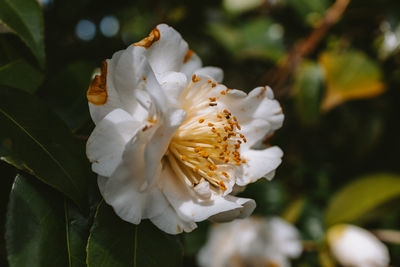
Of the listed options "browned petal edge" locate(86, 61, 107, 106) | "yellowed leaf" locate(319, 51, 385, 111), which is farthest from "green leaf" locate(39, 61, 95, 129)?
"yellowed leaf" locate(319, 51, 385, 111)

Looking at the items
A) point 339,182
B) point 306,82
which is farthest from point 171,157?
point 339,182

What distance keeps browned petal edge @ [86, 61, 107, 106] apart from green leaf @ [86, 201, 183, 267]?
131mm

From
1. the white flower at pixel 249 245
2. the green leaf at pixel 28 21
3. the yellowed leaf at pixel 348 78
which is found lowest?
the white flower at pixel 249 245

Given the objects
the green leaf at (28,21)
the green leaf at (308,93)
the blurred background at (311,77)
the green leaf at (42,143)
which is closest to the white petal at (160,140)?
the green leaf at (42,143)

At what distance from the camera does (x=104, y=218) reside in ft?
1.41

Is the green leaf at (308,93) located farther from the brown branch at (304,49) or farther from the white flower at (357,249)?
the white flower at (357,249)

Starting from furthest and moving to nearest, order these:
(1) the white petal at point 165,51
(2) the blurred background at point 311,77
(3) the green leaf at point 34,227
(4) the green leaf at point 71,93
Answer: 1. (2) the blurred background at point 311,77
2. (4) the green leaf at point 71,93
3. (1) the white petal at point 165,51
4. (3) the green leaf at point 34,227

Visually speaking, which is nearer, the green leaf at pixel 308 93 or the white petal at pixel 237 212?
the white petal at pixel 237 212

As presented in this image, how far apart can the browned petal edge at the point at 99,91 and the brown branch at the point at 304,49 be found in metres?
0.85

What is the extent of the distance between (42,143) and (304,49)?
103 centimetres

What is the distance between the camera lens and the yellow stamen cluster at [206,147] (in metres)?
0.49

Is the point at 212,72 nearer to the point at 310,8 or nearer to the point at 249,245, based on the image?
the point at 249,245

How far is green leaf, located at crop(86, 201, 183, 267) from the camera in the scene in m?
0.41

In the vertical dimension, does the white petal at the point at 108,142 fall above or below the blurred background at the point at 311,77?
above
